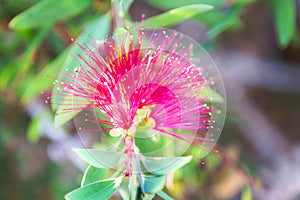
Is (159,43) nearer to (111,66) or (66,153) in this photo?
(111,66)

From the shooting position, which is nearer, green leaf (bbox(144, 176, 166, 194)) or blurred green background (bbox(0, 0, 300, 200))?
Answer: green leaf (bbox(144, 176, 166, 194))

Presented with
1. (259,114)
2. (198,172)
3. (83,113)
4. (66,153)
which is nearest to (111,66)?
(83,113)

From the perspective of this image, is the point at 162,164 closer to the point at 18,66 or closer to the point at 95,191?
the point at 95,191

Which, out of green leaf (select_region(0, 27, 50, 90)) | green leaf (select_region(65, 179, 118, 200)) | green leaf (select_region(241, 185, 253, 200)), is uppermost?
green leaf (select_region(0, 27, 50, 90))

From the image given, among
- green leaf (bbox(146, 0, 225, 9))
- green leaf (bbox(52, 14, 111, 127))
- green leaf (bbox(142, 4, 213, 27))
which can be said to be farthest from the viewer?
green leaf (bbox(146, 0, 225, 9))

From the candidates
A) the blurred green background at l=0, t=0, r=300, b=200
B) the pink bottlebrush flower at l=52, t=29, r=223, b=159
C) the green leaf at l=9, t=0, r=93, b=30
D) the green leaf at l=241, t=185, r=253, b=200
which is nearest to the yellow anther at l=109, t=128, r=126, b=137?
the pink bottlebrush flower at l=52, t=29, r=223, b=159

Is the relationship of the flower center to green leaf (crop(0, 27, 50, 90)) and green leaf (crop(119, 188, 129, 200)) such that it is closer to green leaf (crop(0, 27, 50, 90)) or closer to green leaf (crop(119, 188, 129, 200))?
green leaf (crop(119, 188, 129, 200))

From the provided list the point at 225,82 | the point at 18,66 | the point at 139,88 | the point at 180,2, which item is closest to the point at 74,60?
the point at 139,88
